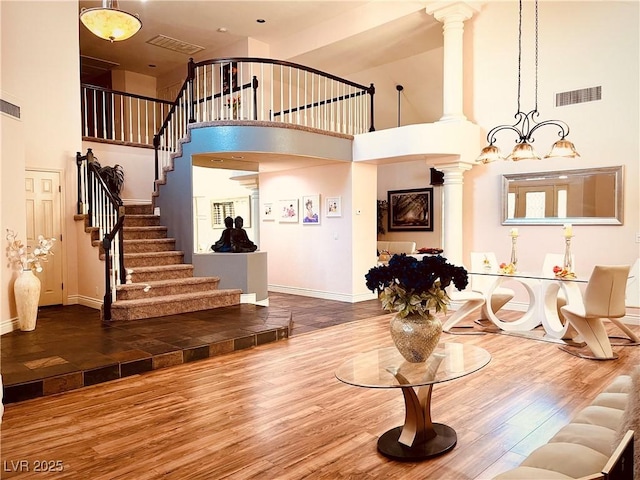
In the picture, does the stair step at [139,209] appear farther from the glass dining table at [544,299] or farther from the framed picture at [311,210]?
the glass dining table at [544,299]

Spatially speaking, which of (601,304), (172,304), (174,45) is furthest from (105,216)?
(601,304)

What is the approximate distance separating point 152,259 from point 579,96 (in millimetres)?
6579

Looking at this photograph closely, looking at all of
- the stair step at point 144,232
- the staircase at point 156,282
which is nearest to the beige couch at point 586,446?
the staircase at point 156,282

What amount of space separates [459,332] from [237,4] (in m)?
6.92

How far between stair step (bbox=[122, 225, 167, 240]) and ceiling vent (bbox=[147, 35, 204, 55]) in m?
4.64

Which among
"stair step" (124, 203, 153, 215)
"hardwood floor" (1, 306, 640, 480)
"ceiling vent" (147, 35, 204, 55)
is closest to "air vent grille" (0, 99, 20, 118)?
"stair step" (124, 203, 153, 215)

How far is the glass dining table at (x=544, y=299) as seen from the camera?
5.23 meters

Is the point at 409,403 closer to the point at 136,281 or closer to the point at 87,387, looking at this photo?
the point at 87,387

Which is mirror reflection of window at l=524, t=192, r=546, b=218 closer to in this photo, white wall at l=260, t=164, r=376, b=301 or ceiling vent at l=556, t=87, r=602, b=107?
ceiling vent at l=556, t=87, r=602, b=107

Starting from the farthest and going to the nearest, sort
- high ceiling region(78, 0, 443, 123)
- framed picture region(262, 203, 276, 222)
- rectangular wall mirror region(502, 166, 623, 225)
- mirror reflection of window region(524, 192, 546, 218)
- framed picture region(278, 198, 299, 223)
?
framed picture region(262, 203, 276, 222) < framed picture region(278, 198, 299, 223) < high ceiling region(78, 0, 443, 123) < mirror reflection of window region(524, 192, 546, 218) < rectangular wall mirror region(502, 166, 623, 225)

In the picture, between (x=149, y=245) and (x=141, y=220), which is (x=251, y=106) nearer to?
(x=141, y=220)

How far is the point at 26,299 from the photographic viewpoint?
519 cm

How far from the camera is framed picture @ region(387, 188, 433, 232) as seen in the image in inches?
452

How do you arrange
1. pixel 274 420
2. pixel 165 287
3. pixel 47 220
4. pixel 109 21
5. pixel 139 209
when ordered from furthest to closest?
pixel 139 209
pixel 47 220
pixel 165 287
pixel 109 21
pixel 274 420
